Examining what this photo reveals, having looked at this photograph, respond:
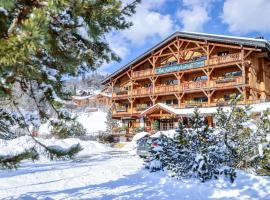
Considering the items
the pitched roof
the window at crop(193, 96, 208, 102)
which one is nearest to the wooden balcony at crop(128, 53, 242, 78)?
the pitched roof

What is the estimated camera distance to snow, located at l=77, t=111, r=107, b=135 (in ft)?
224

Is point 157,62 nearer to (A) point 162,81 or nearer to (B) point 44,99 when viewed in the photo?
(A) point 162,81

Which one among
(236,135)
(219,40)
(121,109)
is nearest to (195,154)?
(236,135)

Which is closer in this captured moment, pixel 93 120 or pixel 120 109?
pixel 120 109

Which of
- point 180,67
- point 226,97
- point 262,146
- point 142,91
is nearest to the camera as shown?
point 262,146

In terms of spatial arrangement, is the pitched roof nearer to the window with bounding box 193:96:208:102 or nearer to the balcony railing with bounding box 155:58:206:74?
the balcony railing with bounding box 155:58:206:74

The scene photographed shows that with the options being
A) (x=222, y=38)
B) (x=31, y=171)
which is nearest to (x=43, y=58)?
(x=31, y=171)

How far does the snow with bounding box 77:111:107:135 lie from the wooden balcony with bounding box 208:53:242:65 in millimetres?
37239

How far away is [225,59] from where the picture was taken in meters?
32.2

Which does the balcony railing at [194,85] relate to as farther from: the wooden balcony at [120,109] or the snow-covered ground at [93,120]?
the snow-covered ground at [93,120]

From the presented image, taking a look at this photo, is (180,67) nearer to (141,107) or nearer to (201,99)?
(201,99)

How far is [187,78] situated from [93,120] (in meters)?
42.4

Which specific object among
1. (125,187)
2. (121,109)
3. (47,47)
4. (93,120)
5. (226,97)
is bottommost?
(125,187)

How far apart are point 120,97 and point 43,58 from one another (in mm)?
36226
